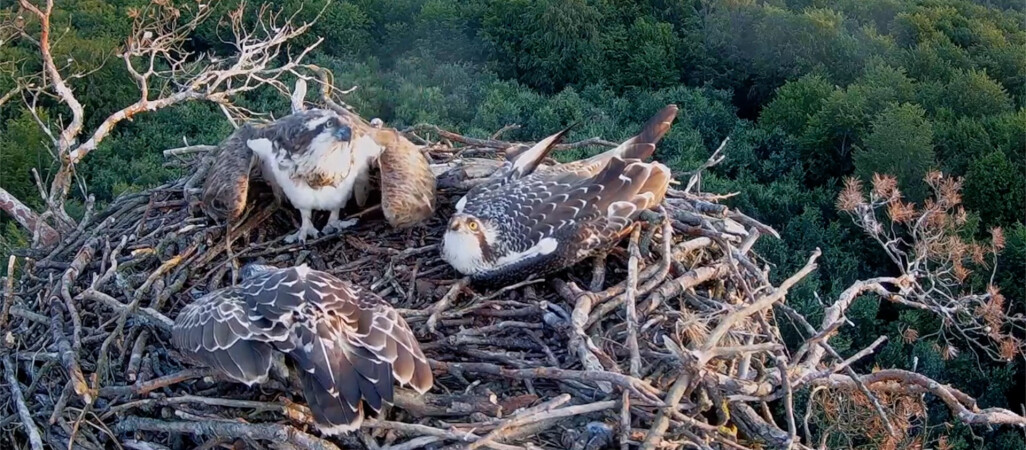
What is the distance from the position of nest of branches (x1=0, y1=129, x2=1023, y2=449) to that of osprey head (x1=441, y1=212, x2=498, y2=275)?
3.9 inches

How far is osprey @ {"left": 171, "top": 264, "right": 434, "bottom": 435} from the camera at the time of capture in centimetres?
358

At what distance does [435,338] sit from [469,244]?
40 centimetres

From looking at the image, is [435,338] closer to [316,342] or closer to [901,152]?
[316,342]

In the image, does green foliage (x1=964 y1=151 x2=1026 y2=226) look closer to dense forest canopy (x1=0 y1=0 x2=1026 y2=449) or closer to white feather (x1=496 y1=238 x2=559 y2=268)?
dense forest canopy (x1=0 y1=0 x2=1026 y2=449)

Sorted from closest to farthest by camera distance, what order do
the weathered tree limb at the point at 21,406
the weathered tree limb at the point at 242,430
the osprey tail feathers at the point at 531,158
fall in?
the weathered tree limb at the point at 242,430 → the weathered tree limb at the point at 21,406 → the osprey tail feathers at the point at 531,158

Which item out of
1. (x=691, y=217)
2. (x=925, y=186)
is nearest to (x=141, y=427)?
(x=691, y=217)

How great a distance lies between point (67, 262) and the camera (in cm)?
483

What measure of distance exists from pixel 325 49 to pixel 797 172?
5.43 metres

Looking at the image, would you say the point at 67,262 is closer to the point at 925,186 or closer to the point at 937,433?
the point at 937,433

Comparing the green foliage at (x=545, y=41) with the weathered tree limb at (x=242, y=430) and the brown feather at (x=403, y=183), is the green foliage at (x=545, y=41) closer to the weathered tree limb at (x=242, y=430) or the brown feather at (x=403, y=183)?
the brown feather at (x=403, y=183)

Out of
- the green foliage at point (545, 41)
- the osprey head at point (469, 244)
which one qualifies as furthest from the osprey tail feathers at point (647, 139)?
the green foliage at point (545, 41)

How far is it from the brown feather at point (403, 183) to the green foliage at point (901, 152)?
525cm

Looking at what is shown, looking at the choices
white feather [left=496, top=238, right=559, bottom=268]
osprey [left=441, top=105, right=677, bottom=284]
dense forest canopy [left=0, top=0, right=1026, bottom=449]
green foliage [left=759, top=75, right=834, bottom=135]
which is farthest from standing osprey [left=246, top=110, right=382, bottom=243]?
green foliage [left=759, top=75, right=834, bottom=135]

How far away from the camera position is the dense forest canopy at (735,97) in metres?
8.73
